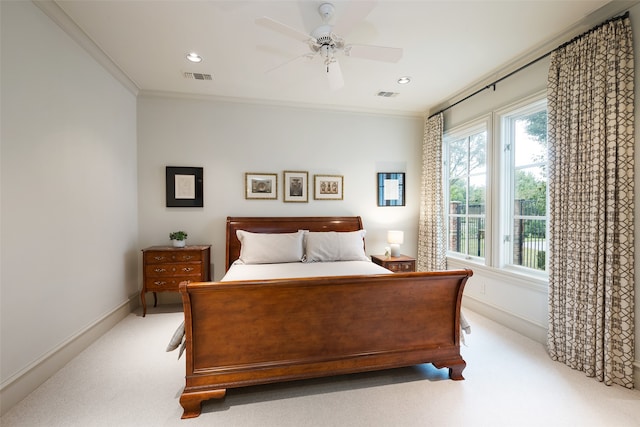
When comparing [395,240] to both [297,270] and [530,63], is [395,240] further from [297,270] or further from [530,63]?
[530,63]

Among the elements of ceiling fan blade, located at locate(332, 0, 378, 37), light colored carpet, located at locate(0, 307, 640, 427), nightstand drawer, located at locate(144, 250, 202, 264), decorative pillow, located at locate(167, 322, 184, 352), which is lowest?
light colored carpet, located at locate(0, 307, 640, 427)

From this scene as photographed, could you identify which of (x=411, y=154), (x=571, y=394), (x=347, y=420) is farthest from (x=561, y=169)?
(x=347, y=420)

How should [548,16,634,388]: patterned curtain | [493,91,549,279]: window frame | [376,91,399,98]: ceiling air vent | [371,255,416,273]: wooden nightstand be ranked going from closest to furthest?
[548,16,634,388]: patterned curtain, [493,91,549,279]: window frame, [376,91,399,98]: ceiling air vent, [371,255,416,273]: wooden nightstand

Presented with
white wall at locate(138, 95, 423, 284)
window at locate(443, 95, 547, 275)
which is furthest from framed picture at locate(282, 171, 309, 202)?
window at locate(443, 95, 547, 275)

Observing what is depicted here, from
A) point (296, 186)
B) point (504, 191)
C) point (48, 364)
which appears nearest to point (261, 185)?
point (296, 186)

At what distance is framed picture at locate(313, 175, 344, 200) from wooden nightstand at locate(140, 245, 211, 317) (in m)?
1.81

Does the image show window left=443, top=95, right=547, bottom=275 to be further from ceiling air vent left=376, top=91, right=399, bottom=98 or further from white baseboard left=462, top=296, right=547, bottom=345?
ceiling air vent left=376, top=91, right=399, bottom=98

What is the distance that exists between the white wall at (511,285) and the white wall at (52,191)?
4258 millimetres

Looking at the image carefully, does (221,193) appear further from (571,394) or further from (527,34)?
(571,394)

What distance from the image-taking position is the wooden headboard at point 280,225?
3805 mm

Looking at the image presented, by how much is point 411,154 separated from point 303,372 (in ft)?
12.1

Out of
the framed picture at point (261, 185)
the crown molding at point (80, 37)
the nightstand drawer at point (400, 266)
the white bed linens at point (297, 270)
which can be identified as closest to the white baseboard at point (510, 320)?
the nightstand drawer at point (400, 266)

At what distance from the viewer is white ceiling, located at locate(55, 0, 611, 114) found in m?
2.16

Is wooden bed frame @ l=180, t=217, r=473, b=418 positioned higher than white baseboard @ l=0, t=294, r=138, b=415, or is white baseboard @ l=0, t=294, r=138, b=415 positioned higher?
wooden bed frame @ l=180, t=217, r=473, b=418
